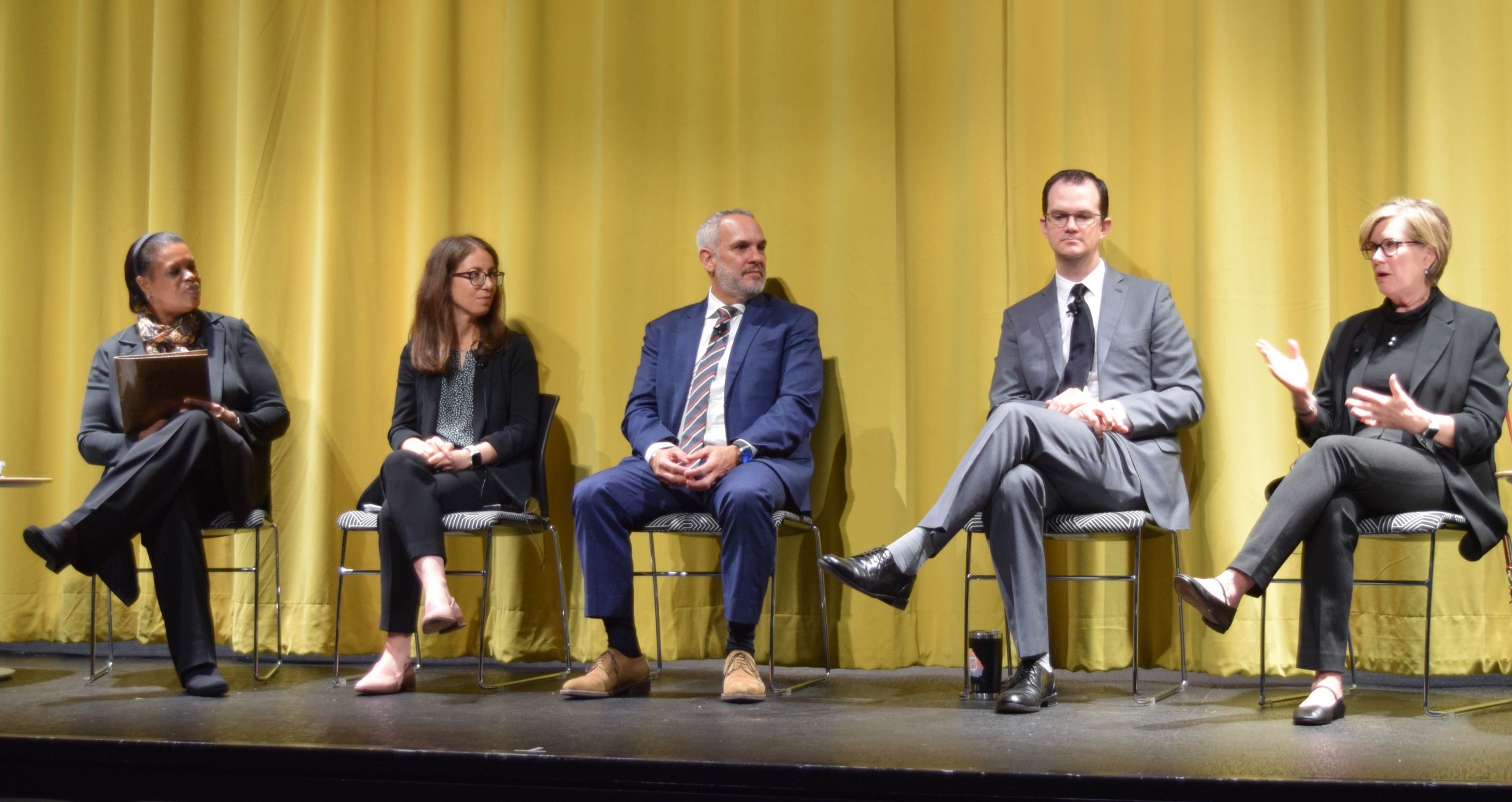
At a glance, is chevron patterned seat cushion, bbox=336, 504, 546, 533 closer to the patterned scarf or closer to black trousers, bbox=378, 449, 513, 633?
black trousers, bbox=378, 449, 513, 633

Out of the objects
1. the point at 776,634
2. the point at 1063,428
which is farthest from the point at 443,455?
the point at 1063,428

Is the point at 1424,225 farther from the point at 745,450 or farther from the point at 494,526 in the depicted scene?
the point at 494,526

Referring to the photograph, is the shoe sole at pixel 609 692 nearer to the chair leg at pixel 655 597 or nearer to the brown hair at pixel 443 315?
the chair leg at pixel 655 597

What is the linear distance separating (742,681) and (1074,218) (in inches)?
59.4

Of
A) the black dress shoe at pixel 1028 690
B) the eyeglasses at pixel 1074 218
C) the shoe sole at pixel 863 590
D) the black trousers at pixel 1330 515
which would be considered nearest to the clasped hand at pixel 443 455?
the shoe sole at pixel 863 590

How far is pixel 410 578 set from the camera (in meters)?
3.58

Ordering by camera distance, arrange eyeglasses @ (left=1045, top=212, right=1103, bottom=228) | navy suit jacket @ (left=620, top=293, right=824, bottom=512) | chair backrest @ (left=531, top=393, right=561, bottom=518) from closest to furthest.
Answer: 1. eyeglasses @ (left=1045, top=212, right=1103, bottom=228)
2. navy suit jacket @ (left=620, top=293, right=824, bottom=512)
3. chair backrest @ (left=531, top=393, right=561, bottom=518)

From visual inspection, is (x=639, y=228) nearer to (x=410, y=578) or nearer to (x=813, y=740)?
(x=410, y=578)

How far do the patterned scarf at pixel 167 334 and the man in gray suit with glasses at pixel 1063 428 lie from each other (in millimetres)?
2078

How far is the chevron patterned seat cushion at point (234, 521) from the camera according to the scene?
3.66m

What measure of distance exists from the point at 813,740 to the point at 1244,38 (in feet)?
8.02

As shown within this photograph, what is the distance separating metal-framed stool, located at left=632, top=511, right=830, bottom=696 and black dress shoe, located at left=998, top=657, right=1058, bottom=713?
0.56m

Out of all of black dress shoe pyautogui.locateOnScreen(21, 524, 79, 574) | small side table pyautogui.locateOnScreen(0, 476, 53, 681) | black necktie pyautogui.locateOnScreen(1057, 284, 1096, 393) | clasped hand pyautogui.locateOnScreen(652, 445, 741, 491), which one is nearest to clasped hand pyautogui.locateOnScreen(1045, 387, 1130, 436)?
black necktie pyautogui.locateOnScreen(1057, 284, 1096, 393)

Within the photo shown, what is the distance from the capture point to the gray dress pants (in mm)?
3100
